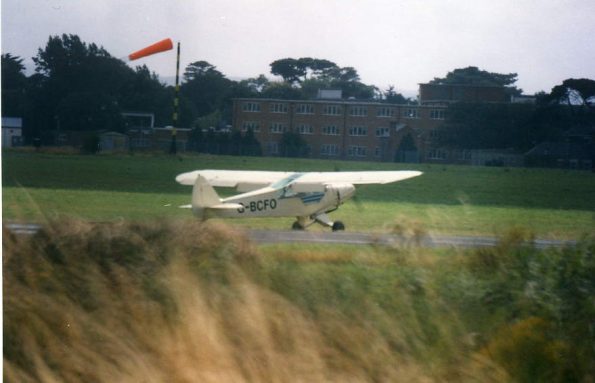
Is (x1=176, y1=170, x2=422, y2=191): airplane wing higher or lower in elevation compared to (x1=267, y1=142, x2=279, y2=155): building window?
lower

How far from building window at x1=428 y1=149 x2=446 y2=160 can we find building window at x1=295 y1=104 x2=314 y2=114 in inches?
124

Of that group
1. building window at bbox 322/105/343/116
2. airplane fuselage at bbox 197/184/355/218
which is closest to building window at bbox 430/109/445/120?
building window at bbox 322/105/343/116

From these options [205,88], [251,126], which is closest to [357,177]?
[251,126]

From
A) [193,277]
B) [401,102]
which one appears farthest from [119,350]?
[401,102]

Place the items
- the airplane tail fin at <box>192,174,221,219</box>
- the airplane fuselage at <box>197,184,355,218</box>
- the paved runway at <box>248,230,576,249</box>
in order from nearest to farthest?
1. the paved runway at <box>248,230,576,249</box>
2. the airplane tail fin at <box>192,174,221,219</box>
3. the airplane fuselage at <box>197,184,355,218</box>

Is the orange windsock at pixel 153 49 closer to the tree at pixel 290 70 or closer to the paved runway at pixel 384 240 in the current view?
the paved runway at pixel 384 240

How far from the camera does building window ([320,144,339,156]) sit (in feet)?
64.3


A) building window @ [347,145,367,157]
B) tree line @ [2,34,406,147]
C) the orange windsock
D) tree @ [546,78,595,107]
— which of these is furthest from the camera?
building window @ [347,145,367,157]

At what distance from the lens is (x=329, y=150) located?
1977cm

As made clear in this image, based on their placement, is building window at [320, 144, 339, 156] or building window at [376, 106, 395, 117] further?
building window at [320, 144, 339, 156]

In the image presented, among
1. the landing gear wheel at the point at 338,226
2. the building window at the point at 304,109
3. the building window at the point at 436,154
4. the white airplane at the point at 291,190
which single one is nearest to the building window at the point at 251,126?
Result: the building window at the point at 304,109

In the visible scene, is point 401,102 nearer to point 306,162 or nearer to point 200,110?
point 306,162

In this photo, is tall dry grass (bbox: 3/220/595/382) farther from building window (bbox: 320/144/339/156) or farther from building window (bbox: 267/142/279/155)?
building window (bbox: 320/144/339/156)

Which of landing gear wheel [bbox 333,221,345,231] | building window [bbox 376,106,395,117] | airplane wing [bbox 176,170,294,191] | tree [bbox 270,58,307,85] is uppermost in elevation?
tree [bbox 270,58,307,85]
